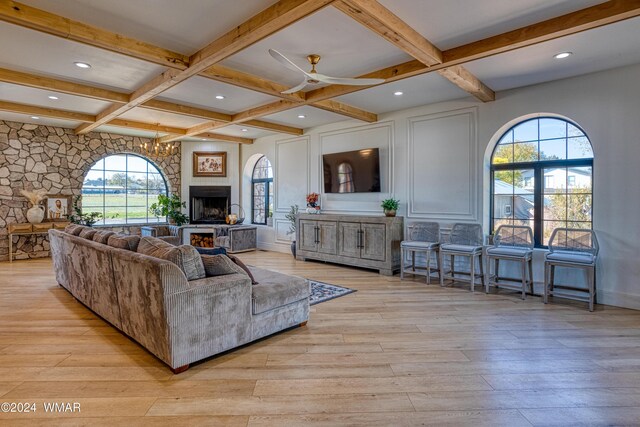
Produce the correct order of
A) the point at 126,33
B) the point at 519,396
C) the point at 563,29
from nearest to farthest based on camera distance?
the point at 519,396 → the point at 563,29 → the point at 126,33

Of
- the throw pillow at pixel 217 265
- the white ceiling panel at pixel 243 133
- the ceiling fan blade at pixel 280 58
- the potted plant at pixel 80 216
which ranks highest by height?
the white ceiling panel at pixel 243 133

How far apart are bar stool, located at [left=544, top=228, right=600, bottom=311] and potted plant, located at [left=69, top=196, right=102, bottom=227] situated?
8361mm

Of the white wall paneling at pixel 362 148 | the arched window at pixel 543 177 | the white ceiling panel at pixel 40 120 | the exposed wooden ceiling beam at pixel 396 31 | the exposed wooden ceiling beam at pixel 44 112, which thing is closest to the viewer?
the exposed wooden ceiling beam at pixel 396 31

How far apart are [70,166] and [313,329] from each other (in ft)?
23.5

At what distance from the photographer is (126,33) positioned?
3.22m

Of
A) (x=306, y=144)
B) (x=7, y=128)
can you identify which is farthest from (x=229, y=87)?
(x=7, y=128)

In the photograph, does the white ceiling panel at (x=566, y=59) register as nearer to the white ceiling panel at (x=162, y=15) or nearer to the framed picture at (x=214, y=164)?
the white ceiling panel at (x=162, y=15)

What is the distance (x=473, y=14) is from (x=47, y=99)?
20.0 feet

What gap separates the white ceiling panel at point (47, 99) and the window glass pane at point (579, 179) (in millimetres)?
7079

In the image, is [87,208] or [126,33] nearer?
[126,33]

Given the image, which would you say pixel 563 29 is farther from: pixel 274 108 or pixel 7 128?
pixel 7 128

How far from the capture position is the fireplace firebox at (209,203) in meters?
8.89

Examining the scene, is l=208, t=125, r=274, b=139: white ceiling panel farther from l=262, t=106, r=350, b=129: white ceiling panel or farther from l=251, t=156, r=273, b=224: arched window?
l=262, t=106, r=350, b=129: white ceiling panel

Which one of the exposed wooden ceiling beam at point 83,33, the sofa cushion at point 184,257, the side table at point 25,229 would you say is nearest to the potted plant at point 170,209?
the side table at point 25,229
